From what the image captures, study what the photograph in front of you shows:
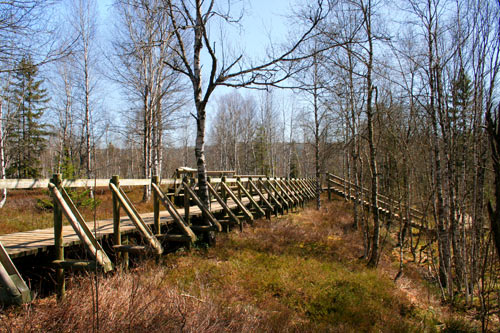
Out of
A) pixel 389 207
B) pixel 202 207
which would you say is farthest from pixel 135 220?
pixel 389 207

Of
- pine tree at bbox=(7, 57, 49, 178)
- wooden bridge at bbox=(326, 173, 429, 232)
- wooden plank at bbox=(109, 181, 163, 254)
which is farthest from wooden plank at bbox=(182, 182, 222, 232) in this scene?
pine tree at bbox=(7, 57, 49, 178)

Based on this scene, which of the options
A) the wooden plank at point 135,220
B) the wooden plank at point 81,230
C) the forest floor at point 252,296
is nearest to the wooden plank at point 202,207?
the forest floor at point 252,296

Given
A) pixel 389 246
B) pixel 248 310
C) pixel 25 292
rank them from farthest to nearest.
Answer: pixel 389 246 → pixel 248 310 → pixel 25 292

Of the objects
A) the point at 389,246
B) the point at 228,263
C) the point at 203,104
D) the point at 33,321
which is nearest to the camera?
the point at 33,321

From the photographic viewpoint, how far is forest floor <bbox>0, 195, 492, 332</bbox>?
2.75m

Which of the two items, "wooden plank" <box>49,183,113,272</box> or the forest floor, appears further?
"wooden plank" <box>49,183,113,272</box>

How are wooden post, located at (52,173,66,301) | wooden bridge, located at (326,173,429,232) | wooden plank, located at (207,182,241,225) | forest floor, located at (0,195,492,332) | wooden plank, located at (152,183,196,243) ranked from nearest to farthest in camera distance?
forest floor, located at (0,195,492,332), wooden post, located at (52,173,66,301), wooden plank, located at (152,183,196,243), wooden plank, located at (207,182,241,225), wooden bridge, located at (326,173,429,232)

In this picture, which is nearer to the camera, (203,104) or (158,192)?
(158,192)

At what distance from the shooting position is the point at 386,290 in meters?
5.89

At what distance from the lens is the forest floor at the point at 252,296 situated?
9.02 feet

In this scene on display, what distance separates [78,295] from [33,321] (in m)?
0.52

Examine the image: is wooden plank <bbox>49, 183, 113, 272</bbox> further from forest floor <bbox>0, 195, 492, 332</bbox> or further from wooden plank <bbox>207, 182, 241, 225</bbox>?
wooden plank <bbox>207, 182, 241, 225</bbox>

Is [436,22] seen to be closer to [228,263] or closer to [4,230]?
[228,263]

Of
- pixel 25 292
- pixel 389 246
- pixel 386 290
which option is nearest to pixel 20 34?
pixel 25 292
